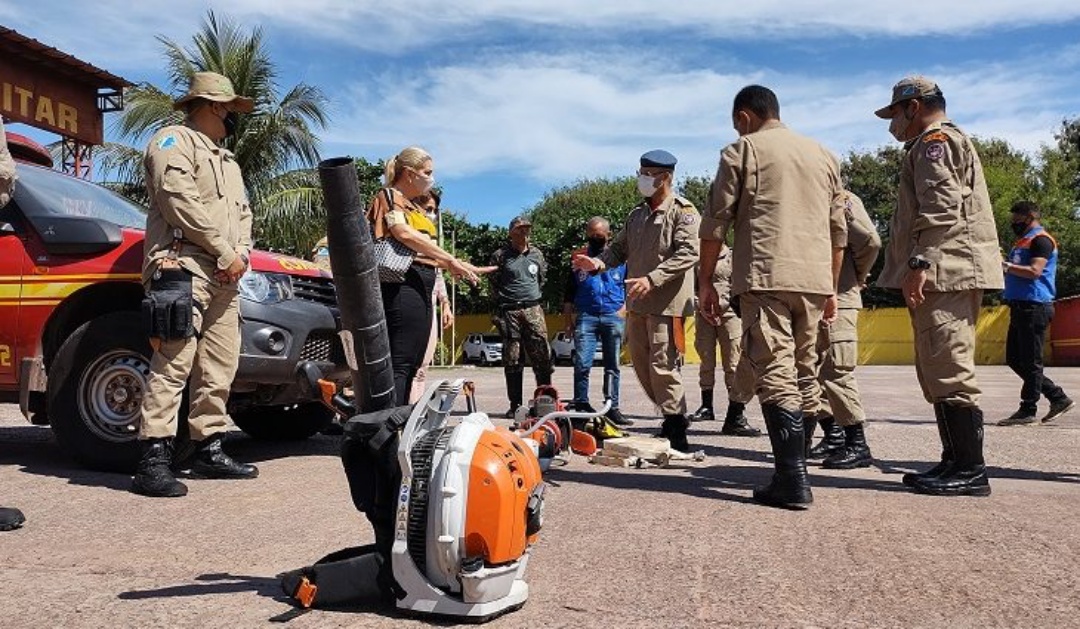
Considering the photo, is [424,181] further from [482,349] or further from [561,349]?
[482,349]

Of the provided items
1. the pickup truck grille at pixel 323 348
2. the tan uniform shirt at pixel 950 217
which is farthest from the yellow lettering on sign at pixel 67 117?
the tan uniform shirt at pixel 950 217

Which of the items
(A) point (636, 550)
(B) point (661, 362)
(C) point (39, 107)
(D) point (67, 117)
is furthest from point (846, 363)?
(D) point (67, 117)

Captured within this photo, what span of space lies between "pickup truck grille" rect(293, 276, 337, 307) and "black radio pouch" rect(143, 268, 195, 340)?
0.91 metres

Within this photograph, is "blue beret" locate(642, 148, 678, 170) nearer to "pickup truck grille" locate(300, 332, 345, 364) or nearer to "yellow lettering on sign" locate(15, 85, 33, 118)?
"pickup truck grille" locate(300, 332, 345, 364)

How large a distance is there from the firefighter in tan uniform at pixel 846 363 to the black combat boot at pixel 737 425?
4.12 ft

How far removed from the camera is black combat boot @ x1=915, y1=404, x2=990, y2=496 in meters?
4.53

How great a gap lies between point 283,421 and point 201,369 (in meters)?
1.89

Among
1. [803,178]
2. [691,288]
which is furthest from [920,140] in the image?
[691,288]

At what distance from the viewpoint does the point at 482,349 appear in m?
37.9

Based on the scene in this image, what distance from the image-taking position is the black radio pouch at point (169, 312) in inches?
179

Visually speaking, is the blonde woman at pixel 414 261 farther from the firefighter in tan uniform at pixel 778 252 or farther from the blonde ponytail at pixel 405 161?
the firefighter in tan uniform at pixel 778 252

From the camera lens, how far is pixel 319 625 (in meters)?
2.63

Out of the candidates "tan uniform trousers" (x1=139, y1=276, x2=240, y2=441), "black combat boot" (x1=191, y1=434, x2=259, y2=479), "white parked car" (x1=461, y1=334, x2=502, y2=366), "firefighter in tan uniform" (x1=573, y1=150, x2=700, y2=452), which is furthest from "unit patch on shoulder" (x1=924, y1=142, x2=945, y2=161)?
"white parked car" (x1=461, y1=334, x2=502, y2=366)

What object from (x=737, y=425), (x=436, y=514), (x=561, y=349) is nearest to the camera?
Result: (x=436, y=514)
